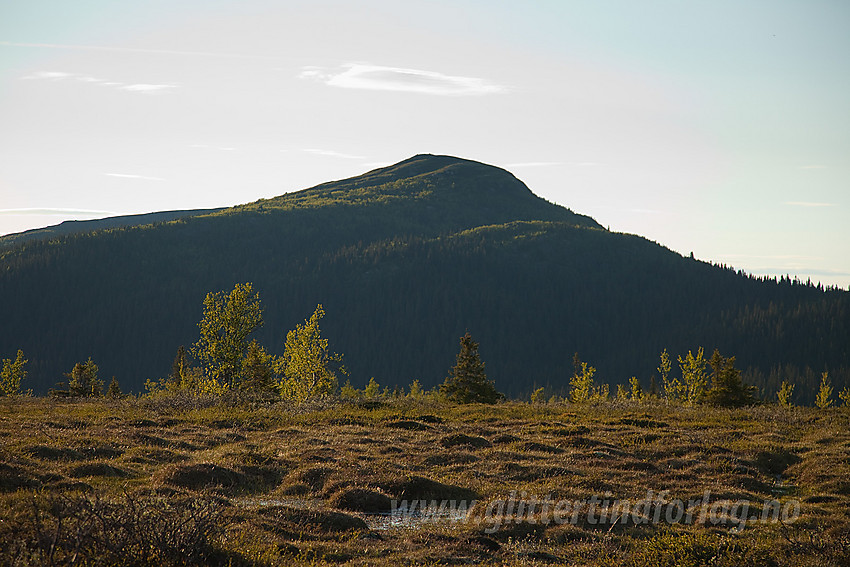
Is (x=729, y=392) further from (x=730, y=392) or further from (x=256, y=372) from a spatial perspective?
(x=256, y=372)

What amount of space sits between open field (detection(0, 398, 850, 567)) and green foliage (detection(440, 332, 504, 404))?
15.9m

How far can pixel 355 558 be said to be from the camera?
43.5 feet

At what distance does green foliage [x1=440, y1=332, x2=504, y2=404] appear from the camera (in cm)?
5319

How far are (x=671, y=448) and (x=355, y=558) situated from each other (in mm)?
18630

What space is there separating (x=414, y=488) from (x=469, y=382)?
34.3m

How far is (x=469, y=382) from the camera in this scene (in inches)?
2120

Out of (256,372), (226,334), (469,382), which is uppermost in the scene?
(226,334)

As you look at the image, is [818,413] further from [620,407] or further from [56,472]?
[56,472]

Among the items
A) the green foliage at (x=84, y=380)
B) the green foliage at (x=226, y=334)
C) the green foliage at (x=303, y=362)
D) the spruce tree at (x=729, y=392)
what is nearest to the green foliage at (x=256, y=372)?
the green foliage at (x=303, y=362)

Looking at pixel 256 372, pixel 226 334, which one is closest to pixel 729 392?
pixel 256 372

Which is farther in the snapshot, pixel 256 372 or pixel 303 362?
pixel 256 372

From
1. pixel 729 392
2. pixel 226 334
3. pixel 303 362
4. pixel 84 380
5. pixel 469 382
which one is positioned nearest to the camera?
pixel 729 392

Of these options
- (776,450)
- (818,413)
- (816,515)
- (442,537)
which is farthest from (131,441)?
(818,413)

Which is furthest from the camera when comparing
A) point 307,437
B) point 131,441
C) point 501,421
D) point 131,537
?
point 501,421
